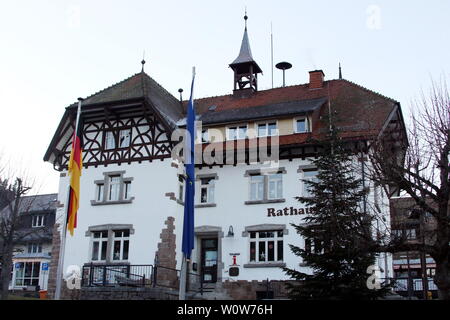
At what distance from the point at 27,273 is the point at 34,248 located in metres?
1.99

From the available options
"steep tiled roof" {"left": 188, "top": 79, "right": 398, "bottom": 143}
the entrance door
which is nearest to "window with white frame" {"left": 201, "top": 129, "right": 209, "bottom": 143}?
"steep tiled roof" {"left": 188, "top": 79, "right": 398, "bottom": 143}

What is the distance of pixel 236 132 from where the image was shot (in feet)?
82.7

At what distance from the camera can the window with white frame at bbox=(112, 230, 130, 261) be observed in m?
24.2

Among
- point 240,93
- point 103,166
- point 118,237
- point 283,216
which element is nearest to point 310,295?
point 283,216

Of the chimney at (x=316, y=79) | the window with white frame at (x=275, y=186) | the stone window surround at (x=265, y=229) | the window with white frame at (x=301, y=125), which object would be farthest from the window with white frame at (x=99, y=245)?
the chimney at (x=316, y=79)

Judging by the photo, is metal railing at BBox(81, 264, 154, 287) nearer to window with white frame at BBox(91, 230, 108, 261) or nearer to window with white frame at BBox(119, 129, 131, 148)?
window with white frame at BBox(91, 230, 108, 261)

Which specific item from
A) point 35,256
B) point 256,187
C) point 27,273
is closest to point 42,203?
point 35,256

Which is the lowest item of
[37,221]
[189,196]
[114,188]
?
[189,196]

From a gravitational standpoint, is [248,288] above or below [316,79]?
below

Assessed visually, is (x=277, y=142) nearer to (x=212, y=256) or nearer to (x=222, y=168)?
(x=222, y=168)

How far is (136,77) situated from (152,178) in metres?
6.42

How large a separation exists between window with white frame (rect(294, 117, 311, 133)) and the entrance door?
612 cm

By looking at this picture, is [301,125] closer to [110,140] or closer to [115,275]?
[110,140]

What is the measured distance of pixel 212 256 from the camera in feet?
81.1
